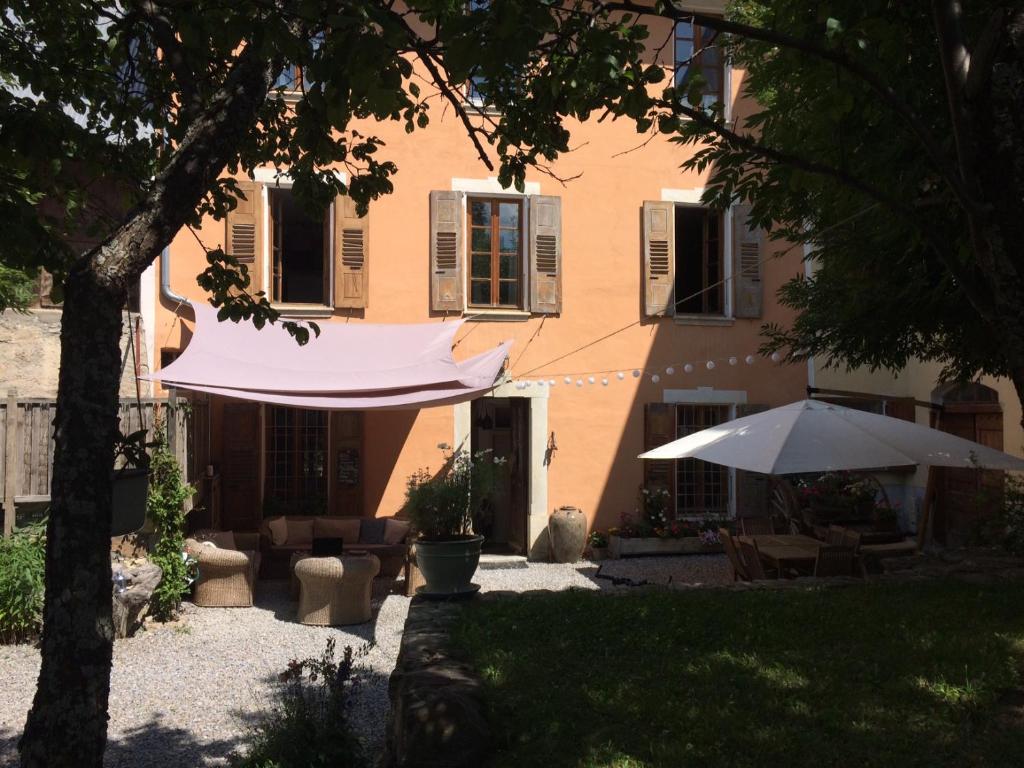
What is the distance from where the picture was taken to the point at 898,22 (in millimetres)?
3719

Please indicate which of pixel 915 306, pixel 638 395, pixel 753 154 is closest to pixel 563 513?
pixel 638 395

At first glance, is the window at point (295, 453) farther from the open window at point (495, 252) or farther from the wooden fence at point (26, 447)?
the wooden fence at point (26, 447)

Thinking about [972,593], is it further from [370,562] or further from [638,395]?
[638,395]

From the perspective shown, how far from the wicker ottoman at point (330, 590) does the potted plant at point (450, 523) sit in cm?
73

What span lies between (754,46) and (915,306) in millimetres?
1967

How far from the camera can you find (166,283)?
9.50 m

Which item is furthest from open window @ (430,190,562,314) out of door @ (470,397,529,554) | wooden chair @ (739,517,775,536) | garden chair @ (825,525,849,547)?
garden chair @ (825,525,849,547)

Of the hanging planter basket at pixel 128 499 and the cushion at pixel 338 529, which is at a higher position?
the hanging planter basket at pixel 128 499

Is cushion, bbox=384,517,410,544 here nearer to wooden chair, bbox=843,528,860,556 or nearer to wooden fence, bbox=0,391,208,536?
wooden fence, bbox=0,391,208,536

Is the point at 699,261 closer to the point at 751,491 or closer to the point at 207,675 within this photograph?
the point at 751,491

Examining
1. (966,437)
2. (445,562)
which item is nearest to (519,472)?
(445,562)

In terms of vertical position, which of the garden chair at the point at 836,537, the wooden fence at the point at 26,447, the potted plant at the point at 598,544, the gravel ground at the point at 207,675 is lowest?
the gravel ground at the point at 207,675

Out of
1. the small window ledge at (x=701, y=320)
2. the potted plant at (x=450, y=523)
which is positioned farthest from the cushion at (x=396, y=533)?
the small window ledge at (x=701, y=320)

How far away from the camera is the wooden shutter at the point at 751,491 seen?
36.0ft
